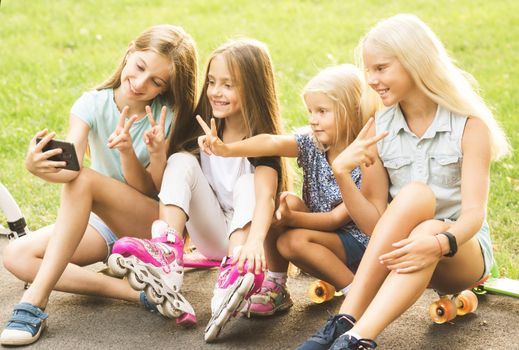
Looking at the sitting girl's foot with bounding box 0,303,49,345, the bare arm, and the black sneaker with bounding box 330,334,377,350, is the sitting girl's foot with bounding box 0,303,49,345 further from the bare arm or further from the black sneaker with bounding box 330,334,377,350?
the bare arm

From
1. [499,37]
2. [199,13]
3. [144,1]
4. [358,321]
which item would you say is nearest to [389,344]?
[358,321]

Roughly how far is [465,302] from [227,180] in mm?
996

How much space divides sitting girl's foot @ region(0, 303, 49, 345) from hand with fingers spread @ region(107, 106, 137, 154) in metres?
0.64

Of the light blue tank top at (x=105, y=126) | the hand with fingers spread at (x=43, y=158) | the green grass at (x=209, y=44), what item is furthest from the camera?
the green grass at (x=209, y=44)

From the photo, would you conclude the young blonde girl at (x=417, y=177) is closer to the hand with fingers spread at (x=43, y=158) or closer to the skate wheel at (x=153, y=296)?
the skate wheel at (x=153, y=296)

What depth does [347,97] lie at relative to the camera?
312cm

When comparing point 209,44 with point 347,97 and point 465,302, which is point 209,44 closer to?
point 347,97

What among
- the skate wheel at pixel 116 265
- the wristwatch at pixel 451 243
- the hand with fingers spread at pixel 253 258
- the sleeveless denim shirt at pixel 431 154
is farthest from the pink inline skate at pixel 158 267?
the wristwatch at pixel 451 243

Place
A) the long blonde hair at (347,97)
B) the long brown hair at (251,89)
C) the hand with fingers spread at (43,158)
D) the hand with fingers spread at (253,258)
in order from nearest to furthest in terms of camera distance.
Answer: the hand with fingers spread at (253,258), the hand with fingers spread at (43,158), the long blonde hair at (347,97), the long brown hair at (251,89)

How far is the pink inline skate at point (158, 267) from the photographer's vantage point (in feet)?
9.11

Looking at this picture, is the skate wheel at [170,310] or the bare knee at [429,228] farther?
the skate wheel at [170,310]

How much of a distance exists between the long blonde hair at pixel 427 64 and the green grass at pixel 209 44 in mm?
1421

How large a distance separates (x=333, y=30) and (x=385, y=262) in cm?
487

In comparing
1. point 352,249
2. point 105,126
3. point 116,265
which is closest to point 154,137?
point 105,126
